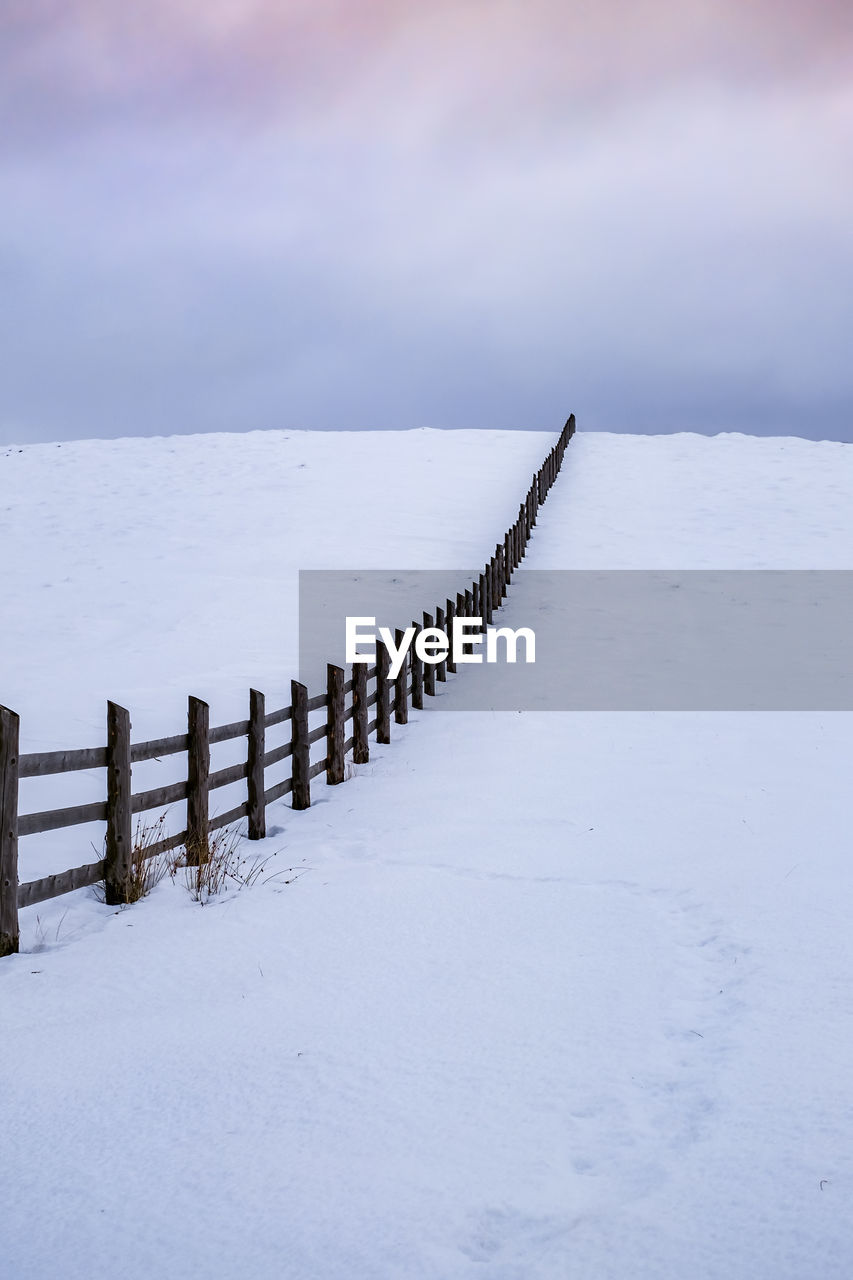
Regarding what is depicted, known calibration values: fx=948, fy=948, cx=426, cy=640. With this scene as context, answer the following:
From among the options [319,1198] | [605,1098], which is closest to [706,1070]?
[605,1098]

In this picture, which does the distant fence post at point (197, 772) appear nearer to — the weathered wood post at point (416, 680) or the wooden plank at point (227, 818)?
the wooden plank at point (227, 818)

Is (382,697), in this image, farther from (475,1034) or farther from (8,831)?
(475,1034)

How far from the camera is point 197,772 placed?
7.00m

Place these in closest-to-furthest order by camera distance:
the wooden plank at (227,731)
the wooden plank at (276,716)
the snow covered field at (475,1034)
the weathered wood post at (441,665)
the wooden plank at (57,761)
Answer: the snow covered field at (475,1034), the wooden plank at (57,761), the wooden plank at (227,731), the wooden plank at (276,716), the weathered wood post at (441,665)

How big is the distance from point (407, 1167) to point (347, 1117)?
404 mm

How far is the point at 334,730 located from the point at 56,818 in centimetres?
434

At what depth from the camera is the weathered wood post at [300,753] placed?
8703 mm

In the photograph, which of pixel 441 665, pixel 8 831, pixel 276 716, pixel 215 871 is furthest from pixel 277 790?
pixel 441 665

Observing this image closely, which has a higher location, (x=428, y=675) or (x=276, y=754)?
(x=428, y=675)

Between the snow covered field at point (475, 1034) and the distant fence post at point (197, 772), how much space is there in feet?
1.88

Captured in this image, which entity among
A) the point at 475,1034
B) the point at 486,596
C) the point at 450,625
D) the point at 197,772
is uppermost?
the point at 486,596

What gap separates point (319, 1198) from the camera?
3.26 m

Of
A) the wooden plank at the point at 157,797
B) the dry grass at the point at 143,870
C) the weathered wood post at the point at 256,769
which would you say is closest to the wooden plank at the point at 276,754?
the weathered wood post at the point at 256,769

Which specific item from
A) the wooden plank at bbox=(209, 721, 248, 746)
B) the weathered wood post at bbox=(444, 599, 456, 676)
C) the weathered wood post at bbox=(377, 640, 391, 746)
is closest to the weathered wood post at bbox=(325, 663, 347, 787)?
the weathered wood post at bbox=(377, 640, 391, 746)
